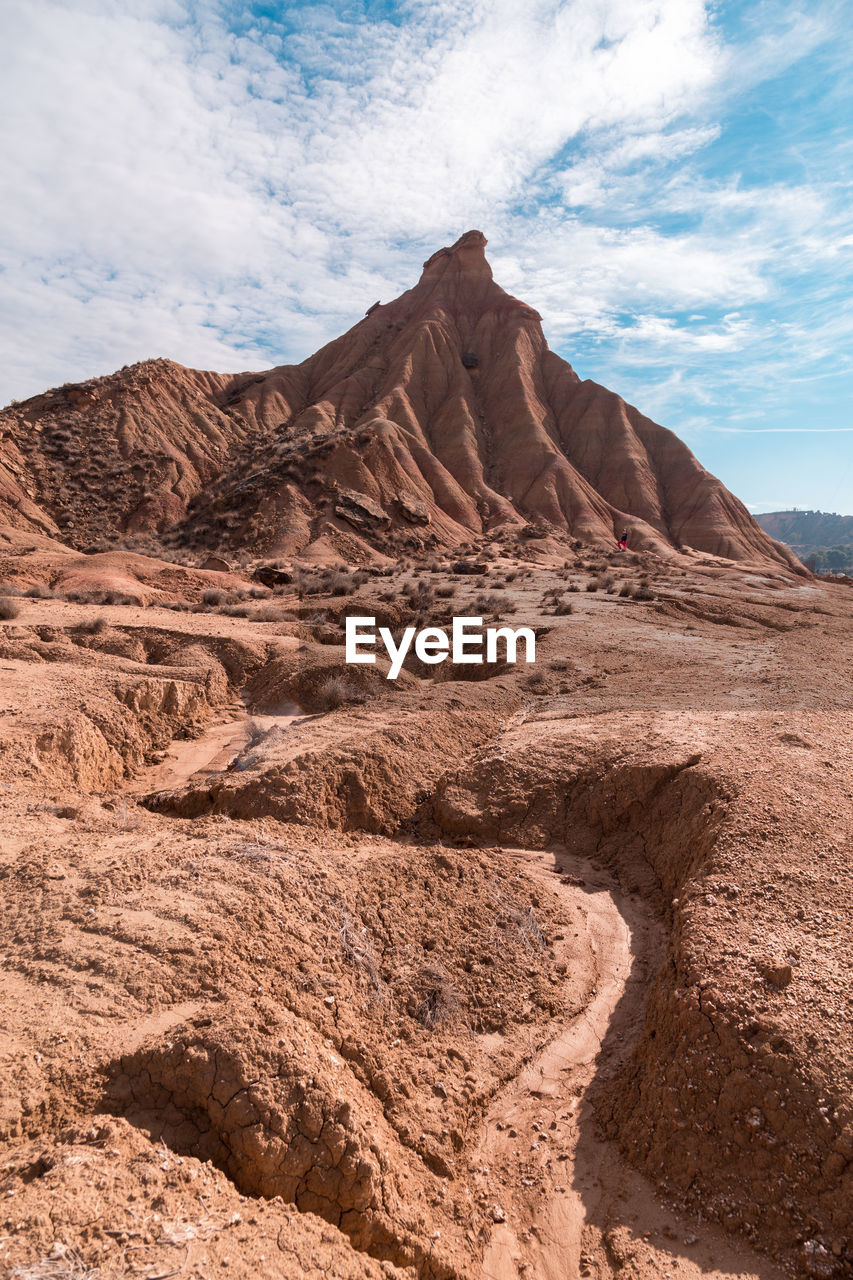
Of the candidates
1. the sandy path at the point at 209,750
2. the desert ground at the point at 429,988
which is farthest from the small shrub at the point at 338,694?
the desert ground at the point at 429,988

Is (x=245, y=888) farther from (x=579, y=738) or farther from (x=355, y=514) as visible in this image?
(x=355, y=514)

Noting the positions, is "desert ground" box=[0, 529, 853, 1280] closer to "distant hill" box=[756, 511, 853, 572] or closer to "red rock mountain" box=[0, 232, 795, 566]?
"red rock mountain" box=[0, 232, 795, 566]

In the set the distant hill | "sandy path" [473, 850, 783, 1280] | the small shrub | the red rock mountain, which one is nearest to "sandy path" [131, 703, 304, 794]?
the small shrub

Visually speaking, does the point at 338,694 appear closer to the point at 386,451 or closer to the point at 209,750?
the point at 209,750

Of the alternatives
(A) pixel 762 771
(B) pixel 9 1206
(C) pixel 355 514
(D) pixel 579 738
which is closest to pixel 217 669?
(D) pixel 579 738

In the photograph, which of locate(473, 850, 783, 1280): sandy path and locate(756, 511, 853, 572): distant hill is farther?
locate(756, 511, 853, 572): distant hill

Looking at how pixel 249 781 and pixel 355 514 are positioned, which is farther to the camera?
pixel 355 514

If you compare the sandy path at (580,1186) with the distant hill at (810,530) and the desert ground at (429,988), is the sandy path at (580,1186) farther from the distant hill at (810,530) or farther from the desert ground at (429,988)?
the distant hill at (810,530)
